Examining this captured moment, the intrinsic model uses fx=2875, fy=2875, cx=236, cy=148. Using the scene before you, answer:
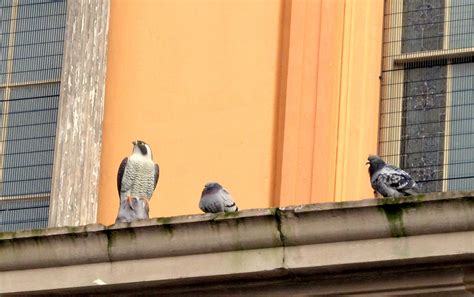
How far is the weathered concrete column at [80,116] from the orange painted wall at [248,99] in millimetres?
81

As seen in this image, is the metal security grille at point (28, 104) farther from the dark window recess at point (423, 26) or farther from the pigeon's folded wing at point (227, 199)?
the dark window recess at point (423, 26)

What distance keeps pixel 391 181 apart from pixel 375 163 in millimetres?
237

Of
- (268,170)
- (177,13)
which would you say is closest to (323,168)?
(268,170)

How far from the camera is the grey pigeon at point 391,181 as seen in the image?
50.3 ft

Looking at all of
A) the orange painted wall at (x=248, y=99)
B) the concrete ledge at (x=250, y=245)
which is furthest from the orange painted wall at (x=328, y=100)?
the concrete ledge at (x=250, y=245)

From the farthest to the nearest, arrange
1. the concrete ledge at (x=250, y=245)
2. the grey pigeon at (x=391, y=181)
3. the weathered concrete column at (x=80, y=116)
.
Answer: the weathered concrete column at (x=80, y=116) < the grey pigeon at (x=391, y=181) < the concrete ledge at (x=250, y=245)

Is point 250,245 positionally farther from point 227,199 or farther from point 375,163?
point 375,163

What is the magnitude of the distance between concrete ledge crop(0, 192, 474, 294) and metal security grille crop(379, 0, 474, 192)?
5.58 feet

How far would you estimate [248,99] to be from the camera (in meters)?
16.9

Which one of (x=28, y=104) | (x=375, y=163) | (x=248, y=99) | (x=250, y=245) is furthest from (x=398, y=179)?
(x=28, y=104)

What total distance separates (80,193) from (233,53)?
1.23 meters

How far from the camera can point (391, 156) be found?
16.8 metres

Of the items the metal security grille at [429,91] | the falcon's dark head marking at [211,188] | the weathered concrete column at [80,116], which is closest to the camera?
the falcon's dark head marking at [211,188]

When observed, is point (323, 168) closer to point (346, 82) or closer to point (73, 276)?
point (346, 82)
